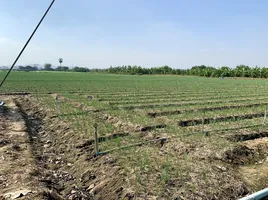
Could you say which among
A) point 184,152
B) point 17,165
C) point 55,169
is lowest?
point 55,169

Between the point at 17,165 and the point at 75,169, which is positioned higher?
the point at 17,165

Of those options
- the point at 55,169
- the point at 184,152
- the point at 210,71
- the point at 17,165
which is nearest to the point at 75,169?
the point at 55,169

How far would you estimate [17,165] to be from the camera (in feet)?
15.5

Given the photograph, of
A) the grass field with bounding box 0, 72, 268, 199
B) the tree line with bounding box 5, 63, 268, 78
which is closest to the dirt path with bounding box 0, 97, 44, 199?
the grass field with bounding box 0, 72, 268, 199

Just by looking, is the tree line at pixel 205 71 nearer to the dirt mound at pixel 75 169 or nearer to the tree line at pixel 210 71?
the tree line at pixel 210 71

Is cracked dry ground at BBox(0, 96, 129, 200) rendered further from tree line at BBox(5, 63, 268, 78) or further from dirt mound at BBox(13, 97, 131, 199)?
tree line at BBox(5, 63, 268, 78)

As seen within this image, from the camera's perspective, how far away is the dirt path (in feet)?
11.8

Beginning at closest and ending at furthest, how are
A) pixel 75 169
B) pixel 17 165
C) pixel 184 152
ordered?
pixel 17 165
pixel 75 169
pixel 184 152

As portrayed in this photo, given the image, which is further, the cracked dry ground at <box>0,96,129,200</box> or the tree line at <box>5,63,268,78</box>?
the tree line at <box>5,63,268,78</box>

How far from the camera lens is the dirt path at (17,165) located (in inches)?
142

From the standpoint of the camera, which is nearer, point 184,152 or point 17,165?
point 17,165

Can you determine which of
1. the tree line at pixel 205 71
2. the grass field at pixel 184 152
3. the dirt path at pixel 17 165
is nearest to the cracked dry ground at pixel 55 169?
the dirt path at pixel 17 165

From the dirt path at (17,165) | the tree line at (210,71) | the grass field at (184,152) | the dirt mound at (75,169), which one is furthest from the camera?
the tree line at (210,71)

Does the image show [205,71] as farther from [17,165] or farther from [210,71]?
[17,165]
